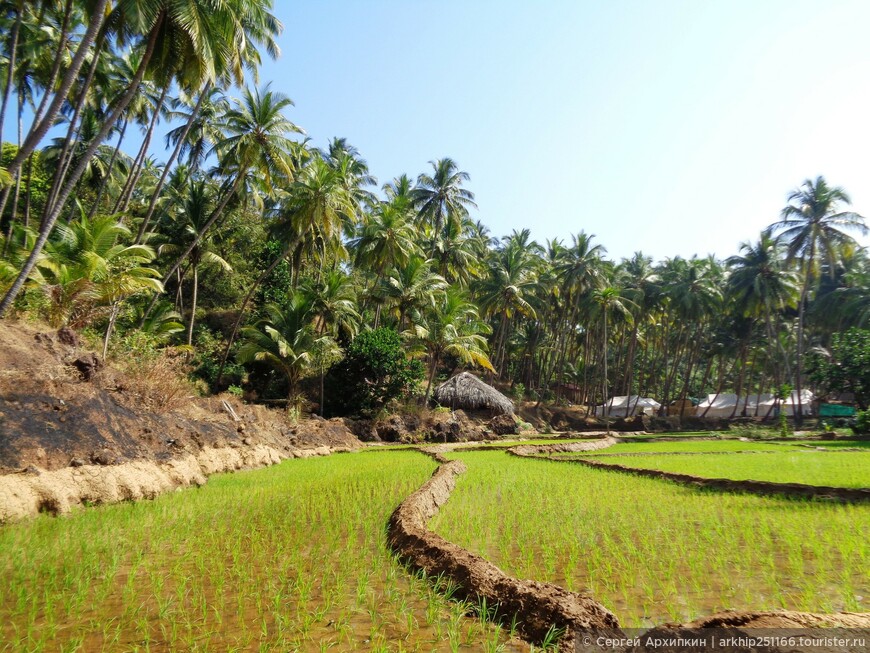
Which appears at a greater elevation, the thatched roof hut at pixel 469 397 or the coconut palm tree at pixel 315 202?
the coconut palm tree at pixel 315 202

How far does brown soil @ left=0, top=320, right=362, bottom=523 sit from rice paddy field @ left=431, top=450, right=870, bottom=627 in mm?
4224

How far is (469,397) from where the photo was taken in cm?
2614

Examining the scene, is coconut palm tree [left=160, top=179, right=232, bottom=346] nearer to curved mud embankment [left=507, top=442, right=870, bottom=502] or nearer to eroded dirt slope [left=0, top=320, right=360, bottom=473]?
eroded dirt slope [left=0, top=320, right=360, bottom=473]

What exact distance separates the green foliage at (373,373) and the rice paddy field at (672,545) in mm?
13659

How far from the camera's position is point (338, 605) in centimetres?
315

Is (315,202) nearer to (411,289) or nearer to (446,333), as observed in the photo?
(411,289)

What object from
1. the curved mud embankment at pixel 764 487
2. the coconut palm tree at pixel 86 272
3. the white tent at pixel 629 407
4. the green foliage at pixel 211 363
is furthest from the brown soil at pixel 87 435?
the white tent at pixel 629 407

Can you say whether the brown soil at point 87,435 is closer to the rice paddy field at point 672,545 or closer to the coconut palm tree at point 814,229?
the rice paddy field at point 672,545

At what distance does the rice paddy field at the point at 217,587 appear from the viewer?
2.71 m

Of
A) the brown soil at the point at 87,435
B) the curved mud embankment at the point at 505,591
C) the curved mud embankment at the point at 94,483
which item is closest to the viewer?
the curved mud embankment at the point at 505,591

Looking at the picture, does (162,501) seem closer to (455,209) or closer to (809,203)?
(455,209)

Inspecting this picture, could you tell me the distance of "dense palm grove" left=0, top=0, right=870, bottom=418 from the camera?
12297 mm

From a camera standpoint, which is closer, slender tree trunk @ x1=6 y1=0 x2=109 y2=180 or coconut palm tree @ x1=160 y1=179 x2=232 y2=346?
slender tree trunk @ x1=6 y1=0 x2=109 y2=180

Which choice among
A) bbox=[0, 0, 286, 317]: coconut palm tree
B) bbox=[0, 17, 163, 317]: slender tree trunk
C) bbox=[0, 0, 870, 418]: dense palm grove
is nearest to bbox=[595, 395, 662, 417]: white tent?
bbox=[0, 0, 870, 418]: dense palm grove
